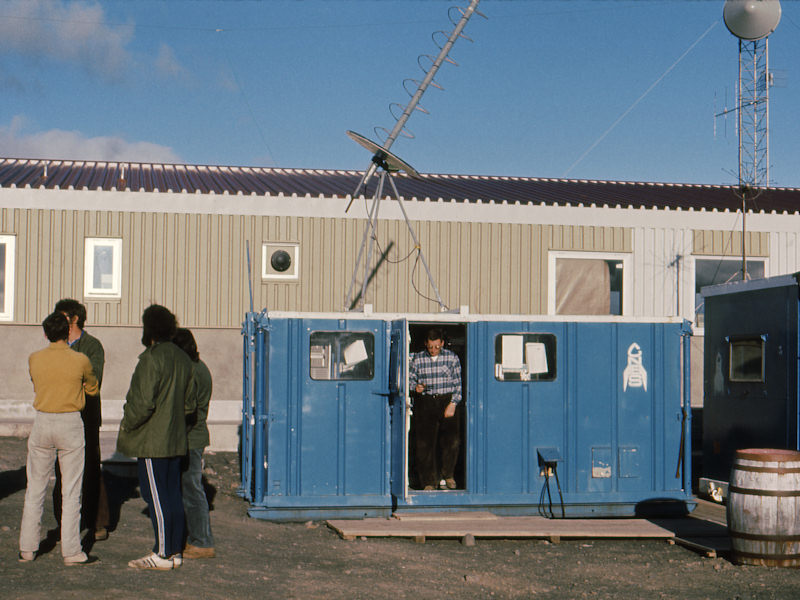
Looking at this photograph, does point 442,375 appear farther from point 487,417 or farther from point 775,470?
point 775,470

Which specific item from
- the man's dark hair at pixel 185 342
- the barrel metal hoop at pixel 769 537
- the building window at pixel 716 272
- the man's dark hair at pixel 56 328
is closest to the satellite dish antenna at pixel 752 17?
the building window at pixel 716 272

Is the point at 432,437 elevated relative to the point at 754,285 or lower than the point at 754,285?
lower

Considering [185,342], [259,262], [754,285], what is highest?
[259,262]

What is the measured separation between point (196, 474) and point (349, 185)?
12618 mm

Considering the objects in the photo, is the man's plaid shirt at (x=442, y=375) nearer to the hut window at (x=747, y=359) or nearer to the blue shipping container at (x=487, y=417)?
the blue shipping container at (x=487, y=417)

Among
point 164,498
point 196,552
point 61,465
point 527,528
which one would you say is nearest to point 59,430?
point 61,465

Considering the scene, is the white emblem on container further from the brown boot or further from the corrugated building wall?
the corrugated building wall

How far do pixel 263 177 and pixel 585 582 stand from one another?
46.6 feet

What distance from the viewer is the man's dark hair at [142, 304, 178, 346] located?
6.95 m

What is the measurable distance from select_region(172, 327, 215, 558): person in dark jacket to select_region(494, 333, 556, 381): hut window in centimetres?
355

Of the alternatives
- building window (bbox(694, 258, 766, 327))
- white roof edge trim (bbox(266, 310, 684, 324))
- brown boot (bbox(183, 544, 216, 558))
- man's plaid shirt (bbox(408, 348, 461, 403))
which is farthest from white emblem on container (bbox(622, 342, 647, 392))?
building window (bbox(694, 258, 766, 327))

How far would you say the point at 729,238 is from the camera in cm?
1841

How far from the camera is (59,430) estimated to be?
22.4 feet

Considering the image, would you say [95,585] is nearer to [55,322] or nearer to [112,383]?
[55,322]
